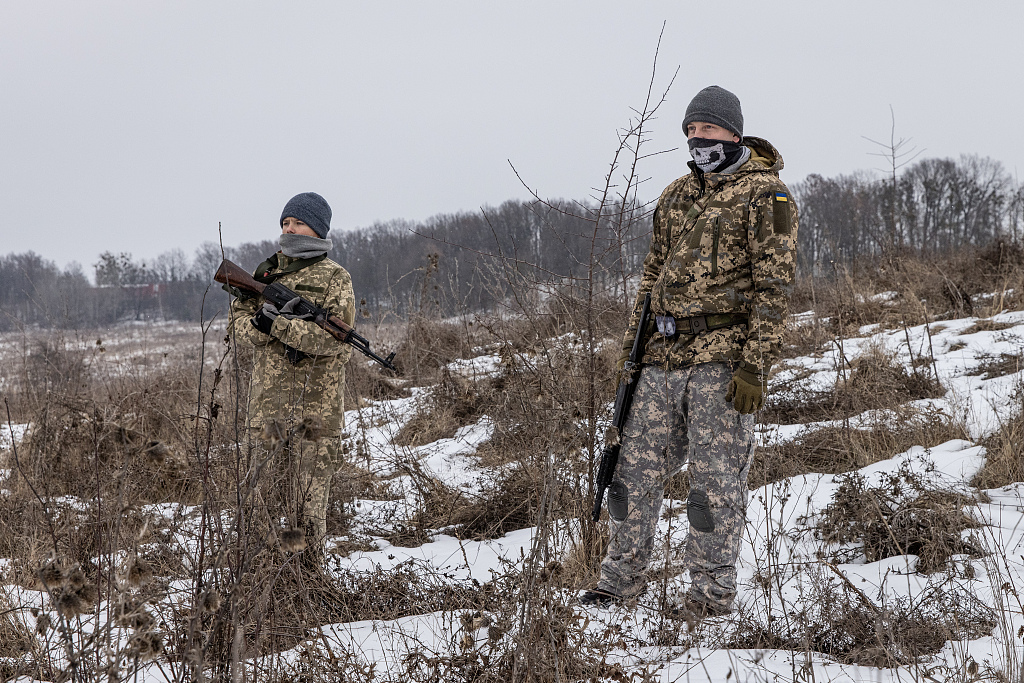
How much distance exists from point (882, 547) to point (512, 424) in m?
2.25

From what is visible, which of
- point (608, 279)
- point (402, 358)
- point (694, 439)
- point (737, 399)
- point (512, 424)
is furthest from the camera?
point (402, 358)

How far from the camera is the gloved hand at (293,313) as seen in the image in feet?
10.5

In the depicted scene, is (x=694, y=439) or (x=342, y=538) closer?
(x=694, y=439)

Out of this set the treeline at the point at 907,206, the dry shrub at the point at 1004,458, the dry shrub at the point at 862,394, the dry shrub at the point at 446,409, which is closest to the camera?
the dry shrub at the point at 1004,458

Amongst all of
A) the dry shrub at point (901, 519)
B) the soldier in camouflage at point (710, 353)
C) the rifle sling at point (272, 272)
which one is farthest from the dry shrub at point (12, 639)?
the dry shrub at point (901, 519)

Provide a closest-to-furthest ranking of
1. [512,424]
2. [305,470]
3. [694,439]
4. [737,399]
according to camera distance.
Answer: [737,399] → [694,439] → [305,470] → [512,424]

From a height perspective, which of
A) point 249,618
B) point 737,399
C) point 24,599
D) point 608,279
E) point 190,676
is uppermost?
point 608,279

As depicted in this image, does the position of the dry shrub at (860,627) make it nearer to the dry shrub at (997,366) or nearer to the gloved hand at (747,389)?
the gloved hand at (747,389)

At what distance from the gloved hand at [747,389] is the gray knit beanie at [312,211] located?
7.38ft

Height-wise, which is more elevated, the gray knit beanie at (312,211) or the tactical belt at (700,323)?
the gray knit beanie at (312,211)

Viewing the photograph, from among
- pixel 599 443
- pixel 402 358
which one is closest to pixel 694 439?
pixel 599 443

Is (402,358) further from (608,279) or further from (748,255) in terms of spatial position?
(748,255)

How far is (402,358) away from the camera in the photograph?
858 centimetres

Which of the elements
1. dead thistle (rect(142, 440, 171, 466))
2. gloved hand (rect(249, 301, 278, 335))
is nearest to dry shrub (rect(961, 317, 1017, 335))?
gloved hand (rect(249, 301, 278, 335))
